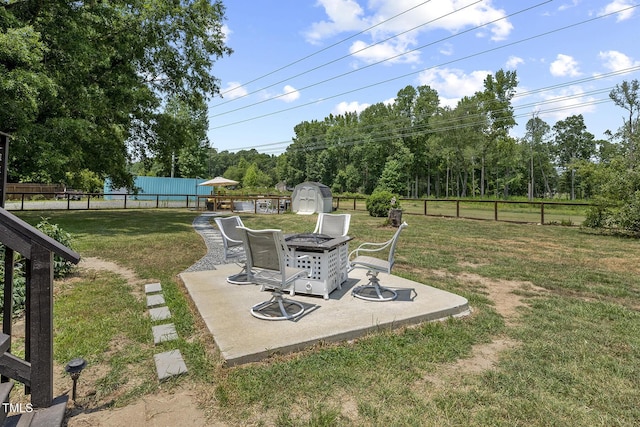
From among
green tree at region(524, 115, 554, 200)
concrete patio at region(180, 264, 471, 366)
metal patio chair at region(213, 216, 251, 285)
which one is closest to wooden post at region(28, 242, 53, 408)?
concrete patio at region(180, 264, 471, 366)

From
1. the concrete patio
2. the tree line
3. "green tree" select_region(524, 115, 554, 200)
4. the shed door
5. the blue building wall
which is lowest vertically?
the concrete patio

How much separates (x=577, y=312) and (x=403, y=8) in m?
12.7

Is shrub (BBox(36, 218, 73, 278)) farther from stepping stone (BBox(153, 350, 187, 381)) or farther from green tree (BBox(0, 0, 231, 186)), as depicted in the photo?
green tree (BBox(0, 0, 231, 186))

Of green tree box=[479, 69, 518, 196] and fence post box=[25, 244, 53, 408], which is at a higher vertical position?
green tree box=[479, 69, 518, 196]

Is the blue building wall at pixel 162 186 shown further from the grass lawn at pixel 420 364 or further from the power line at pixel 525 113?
the grass lawn at pixel 420 364

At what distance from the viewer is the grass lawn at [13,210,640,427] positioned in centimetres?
187

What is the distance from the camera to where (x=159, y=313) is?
3328mm

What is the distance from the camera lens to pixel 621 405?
6.40 ft

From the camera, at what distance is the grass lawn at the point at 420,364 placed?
73.7 inches

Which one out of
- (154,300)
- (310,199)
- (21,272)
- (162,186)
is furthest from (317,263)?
(162,186)

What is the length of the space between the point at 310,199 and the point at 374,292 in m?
15.5

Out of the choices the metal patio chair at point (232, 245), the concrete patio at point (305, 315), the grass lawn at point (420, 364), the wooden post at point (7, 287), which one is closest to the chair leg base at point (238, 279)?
the metal patio chair at point (232, 245)

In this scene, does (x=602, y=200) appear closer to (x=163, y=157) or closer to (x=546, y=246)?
(x=546, y=246)

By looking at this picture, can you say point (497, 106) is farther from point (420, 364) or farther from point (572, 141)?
point (420, 364)
